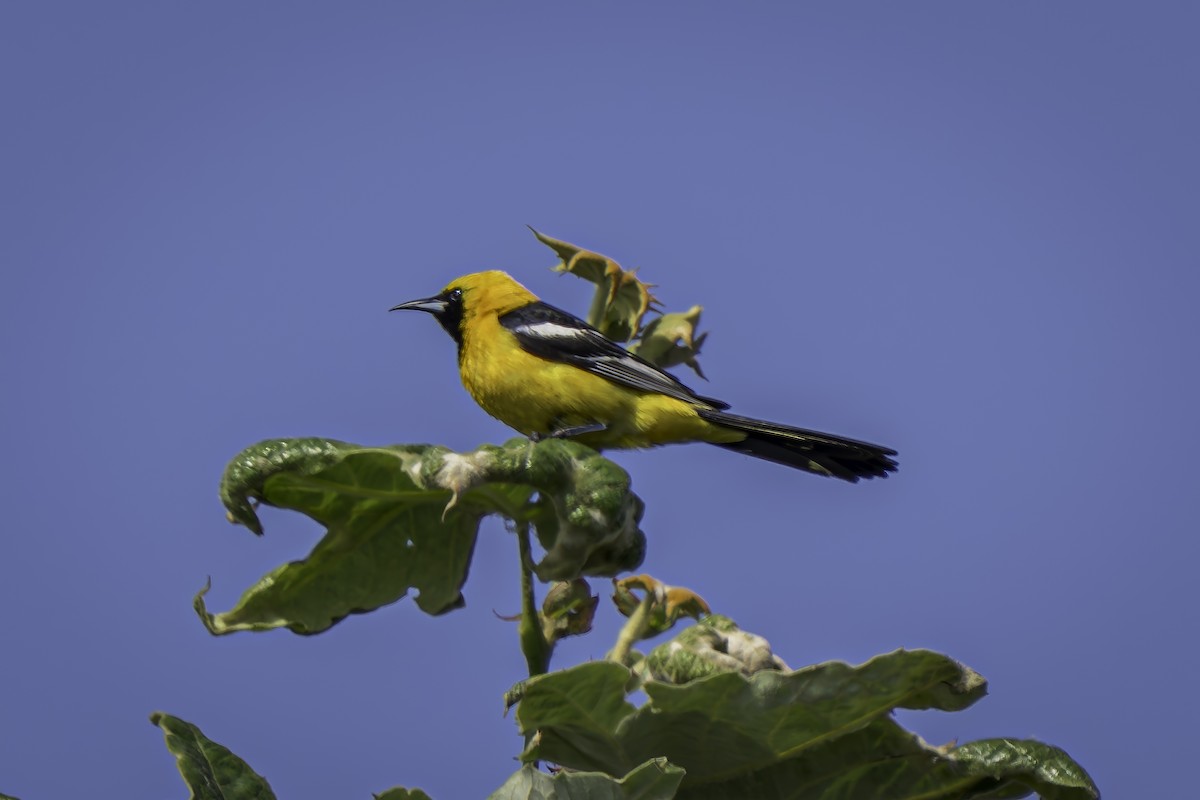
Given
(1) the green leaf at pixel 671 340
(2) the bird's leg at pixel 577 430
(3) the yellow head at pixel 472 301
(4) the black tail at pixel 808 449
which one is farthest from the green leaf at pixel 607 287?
(3) the yellow head at pixel 472 301

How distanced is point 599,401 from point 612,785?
9.97 ft

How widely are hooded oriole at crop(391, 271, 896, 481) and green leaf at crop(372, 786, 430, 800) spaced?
2783 mm

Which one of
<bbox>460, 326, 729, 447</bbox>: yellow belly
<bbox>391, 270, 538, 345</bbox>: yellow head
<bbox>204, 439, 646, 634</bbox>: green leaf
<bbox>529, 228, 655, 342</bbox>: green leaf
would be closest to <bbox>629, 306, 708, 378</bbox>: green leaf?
<bbox>529, 228, 655, 342</bbox>: green leaf

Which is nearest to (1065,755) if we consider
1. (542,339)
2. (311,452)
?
(311,452)

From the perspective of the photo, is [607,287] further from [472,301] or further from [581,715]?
[472,301]

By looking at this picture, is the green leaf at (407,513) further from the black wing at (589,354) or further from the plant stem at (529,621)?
the black wing at (589,354)

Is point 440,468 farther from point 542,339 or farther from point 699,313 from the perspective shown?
point 542,339

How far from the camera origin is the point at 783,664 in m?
3.06

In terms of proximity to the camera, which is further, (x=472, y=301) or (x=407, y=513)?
(x=472, y=301)

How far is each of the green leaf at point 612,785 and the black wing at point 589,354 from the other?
280cm

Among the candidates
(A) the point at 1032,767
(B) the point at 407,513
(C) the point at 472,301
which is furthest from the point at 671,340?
(C) the point at 472,301

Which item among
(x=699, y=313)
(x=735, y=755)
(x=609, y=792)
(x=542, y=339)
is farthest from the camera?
(x=542, y=339)

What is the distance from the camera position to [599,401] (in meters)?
5.61

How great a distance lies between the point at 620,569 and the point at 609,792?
2.06 feet
